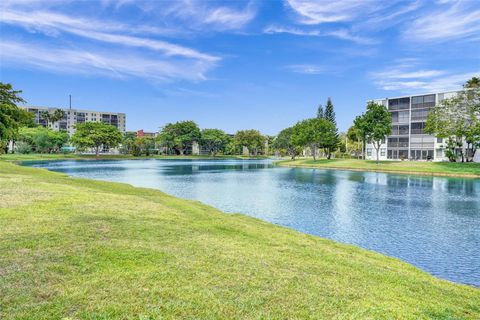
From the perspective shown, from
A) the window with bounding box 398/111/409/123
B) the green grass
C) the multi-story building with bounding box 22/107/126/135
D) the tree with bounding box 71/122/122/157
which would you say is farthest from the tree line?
the green grass

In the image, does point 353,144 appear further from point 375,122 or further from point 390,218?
point 390,218

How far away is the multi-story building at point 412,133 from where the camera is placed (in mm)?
91650

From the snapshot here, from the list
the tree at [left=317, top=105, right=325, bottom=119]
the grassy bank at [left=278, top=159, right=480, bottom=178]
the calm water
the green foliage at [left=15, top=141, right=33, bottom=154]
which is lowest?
the calm water

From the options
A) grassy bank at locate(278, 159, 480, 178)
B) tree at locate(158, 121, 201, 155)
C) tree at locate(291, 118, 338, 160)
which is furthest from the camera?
tree at locate(158, 121, 201, 155)

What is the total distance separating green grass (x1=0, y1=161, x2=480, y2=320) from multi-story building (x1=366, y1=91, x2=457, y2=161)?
90660 millimetres

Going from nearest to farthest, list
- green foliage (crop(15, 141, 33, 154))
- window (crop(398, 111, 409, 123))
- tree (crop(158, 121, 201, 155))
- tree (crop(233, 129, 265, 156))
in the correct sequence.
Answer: window (crop(398, 111, 409, 123)) < green foliage (crop(15, 141, 33, 154)) < tree (crop(158, 121, 201, 155)) < tree (crop(233, 129, 265, 156))

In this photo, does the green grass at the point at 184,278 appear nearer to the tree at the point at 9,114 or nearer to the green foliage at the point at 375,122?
the tree at the point at 9,114

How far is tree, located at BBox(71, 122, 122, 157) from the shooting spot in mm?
123387

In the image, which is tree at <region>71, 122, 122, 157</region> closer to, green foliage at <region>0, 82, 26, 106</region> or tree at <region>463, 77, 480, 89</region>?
green foliage at <region>0, 82, 26, 106</region>

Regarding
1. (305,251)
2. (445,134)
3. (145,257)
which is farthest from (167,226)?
(445,134)

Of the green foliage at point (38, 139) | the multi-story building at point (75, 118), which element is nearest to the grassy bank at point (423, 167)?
the green foliage at point (38, 139)

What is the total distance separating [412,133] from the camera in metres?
96.6

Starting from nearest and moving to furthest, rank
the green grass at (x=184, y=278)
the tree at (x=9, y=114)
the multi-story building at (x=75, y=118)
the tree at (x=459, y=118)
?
1. the green grass at (x=184, y=278)
2. the tree at (x=9, y=114)
3. the tree at (x=459, y=118)
4. the multi-story building at (x=75, y=118)

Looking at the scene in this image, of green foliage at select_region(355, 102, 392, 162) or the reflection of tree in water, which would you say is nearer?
the reflection of tree in water
